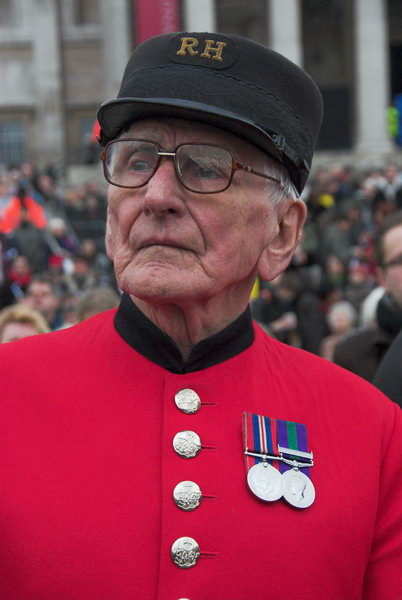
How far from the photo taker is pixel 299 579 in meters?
2.29

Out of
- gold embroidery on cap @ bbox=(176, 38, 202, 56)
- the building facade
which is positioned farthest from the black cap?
the building facade

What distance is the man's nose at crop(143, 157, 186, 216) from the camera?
2416mm

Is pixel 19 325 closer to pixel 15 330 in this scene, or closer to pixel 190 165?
pixel 15 330

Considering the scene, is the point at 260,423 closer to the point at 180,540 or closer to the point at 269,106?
the point at 180,540

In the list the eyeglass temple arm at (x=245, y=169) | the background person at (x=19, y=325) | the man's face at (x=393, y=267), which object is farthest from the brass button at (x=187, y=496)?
the background person at (x=19, y=325)

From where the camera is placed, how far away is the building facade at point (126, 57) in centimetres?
3562

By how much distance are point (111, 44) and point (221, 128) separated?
35.0 m

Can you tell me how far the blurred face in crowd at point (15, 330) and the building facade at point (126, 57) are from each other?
28.4 m

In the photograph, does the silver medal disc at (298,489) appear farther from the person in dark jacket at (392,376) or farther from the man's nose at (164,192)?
the person in dark jacket at (392,376)

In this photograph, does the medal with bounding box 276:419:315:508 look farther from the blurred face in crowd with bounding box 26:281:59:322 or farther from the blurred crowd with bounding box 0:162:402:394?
the blurred face in crowd with bounding box 26:281:59:322

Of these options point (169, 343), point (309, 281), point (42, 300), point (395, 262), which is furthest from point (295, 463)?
point (309, 281)

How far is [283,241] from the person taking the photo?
2.77 meters

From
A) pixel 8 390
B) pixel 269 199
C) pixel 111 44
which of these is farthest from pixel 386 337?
pixel 111 44

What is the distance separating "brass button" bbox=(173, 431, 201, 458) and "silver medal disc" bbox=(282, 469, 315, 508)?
0.65 feet
